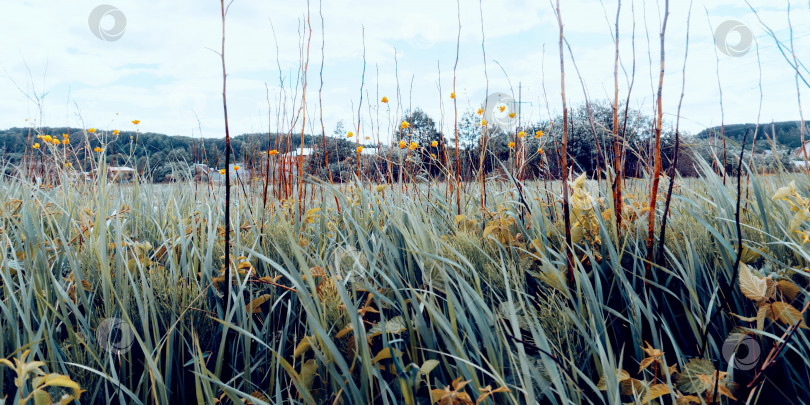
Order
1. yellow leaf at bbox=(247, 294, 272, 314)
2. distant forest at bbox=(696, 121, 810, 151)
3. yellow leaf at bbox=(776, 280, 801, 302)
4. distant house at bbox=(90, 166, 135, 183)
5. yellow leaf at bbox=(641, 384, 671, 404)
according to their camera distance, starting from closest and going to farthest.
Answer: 1. yellow leaf at bbox=(641, 384, 671, 404)
2. yellow leaf at bbox=(776, 280, 801, 302)
3. yellow leaf at bbox=(247, 294, 272, 314)
4. distant forest at bbox=(696, 121, 810, 151)
5. distant house at bbox=(90, 166, 135, 183)

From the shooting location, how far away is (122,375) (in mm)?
902

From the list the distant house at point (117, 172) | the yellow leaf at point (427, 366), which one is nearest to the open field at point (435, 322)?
the yellow leaf at point (427, 366)

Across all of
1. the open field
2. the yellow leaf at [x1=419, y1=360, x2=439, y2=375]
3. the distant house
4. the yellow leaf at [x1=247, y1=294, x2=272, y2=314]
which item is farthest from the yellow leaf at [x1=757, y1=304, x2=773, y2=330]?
the distant house

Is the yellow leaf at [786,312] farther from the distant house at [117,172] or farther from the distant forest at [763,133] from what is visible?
the distant house at [117,172]

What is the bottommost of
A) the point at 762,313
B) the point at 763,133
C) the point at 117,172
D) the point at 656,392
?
the point at 656,392

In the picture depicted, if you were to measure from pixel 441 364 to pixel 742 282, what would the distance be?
1.99 ft

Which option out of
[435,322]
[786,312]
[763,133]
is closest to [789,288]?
[786,312]

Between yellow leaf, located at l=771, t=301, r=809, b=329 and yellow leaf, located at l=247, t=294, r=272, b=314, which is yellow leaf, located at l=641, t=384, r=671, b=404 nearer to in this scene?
yellow leaf, located at l=771, t=301, r=809, b=329

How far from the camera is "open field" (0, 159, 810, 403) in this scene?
0.76 m

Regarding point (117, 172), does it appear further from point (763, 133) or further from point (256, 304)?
point (763, 133)

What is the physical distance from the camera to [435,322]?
3.00 feet

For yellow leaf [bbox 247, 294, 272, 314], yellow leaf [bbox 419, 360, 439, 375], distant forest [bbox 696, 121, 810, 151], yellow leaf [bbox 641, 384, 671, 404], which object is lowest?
yellow leaf [bbox 641, 384, 671, 404]

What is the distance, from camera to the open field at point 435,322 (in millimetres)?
762

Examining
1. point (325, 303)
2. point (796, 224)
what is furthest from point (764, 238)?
point (325, 303)
